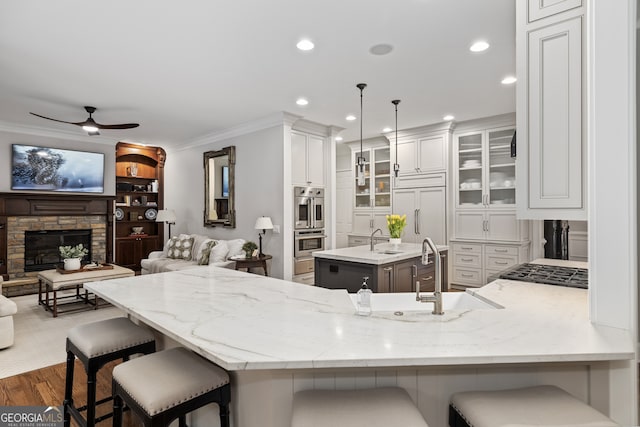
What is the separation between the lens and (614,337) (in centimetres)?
125

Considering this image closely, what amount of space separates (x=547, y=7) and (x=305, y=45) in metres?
1.89

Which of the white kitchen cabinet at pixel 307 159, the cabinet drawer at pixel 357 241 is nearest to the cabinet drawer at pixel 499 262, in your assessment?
the cabinet drawer at pixel 357 241

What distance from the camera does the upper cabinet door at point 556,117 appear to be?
1485mm

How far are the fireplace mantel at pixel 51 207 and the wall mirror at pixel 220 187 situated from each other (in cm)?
197

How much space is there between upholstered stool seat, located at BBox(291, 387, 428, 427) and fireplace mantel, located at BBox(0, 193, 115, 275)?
258 inches

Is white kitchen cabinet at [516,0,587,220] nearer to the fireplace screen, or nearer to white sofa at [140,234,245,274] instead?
white sofa at [140,234,245,274]

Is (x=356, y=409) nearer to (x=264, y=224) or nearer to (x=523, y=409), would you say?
(x=523, y=409)

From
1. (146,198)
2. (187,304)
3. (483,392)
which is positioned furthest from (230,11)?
(146,198)

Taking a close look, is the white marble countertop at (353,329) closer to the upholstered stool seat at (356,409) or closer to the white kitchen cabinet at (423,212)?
the upholstered stool seat at (356,409)

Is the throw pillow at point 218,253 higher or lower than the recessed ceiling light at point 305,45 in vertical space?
lower

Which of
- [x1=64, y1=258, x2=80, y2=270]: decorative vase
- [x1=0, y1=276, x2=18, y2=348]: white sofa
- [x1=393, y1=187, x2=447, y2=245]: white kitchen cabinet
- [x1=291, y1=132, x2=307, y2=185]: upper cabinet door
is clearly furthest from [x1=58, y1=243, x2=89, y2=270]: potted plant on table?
[x1=393, y1=187, x2=447, y2=245]: white kitchen cabinet

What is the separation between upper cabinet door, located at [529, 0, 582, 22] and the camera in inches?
60.3

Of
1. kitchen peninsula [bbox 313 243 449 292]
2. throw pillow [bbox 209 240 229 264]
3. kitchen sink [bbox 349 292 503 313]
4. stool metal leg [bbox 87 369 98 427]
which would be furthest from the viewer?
throw pillow [bbox 209 240 229 264]

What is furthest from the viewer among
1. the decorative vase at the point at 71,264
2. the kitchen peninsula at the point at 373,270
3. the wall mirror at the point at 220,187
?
the wall mirror at the point at 220,187
